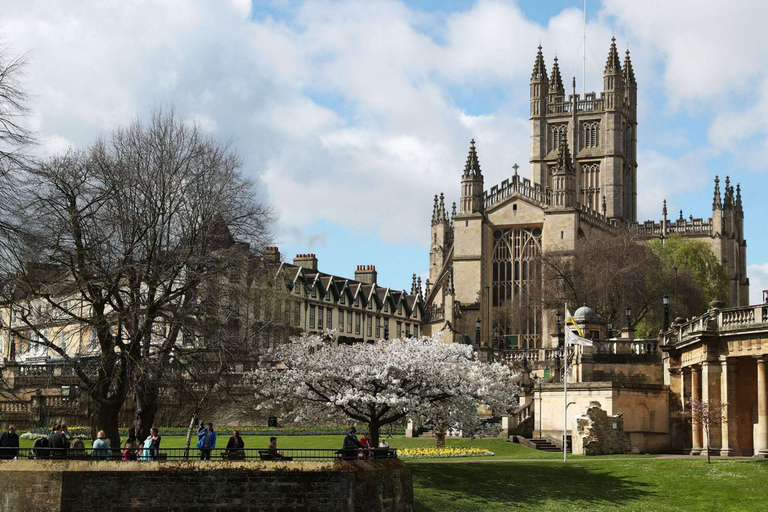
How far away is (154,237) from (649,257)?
50365 mm

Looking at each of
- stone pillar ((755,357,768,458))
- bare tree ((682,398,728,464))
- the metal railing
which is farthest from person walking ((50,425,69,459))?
stone pillar ((755,357,768,458))

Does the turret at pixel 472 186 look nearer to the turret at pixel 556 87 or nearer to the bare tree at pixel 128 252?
the turret at pixel 556 87

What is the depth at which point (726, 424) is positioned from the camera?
44.8 m

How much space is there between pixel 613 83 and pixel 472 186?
2522cm

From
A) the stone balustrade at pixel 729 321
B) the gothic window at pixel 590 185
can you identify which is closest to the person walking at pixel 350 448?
the stone balustrade at pixel 729 321

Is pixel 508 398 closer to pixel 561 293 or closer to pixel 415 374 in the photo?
pixel 415 374

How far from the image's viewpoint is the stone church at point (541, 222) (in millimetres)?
89000

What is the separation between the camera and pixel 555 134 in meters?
113

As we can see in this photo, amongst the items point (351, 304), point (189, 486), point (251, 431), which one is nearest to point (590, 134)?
point (351, 304)

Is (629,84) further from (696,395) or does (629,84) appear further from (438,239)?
(696,395)

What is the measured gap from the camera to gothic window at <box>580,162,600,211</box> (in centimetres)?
11062

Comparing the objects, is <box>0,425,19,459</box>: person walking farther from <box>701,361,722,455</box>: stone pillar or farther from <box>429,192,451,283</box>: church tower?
<box>429,192,451,283</box>: church tower

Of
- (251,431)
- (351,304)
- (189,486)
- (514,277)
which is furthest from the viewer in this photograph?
(351,304)

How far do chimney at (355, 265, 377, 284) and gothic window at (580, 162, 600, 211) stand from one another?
908 inches
